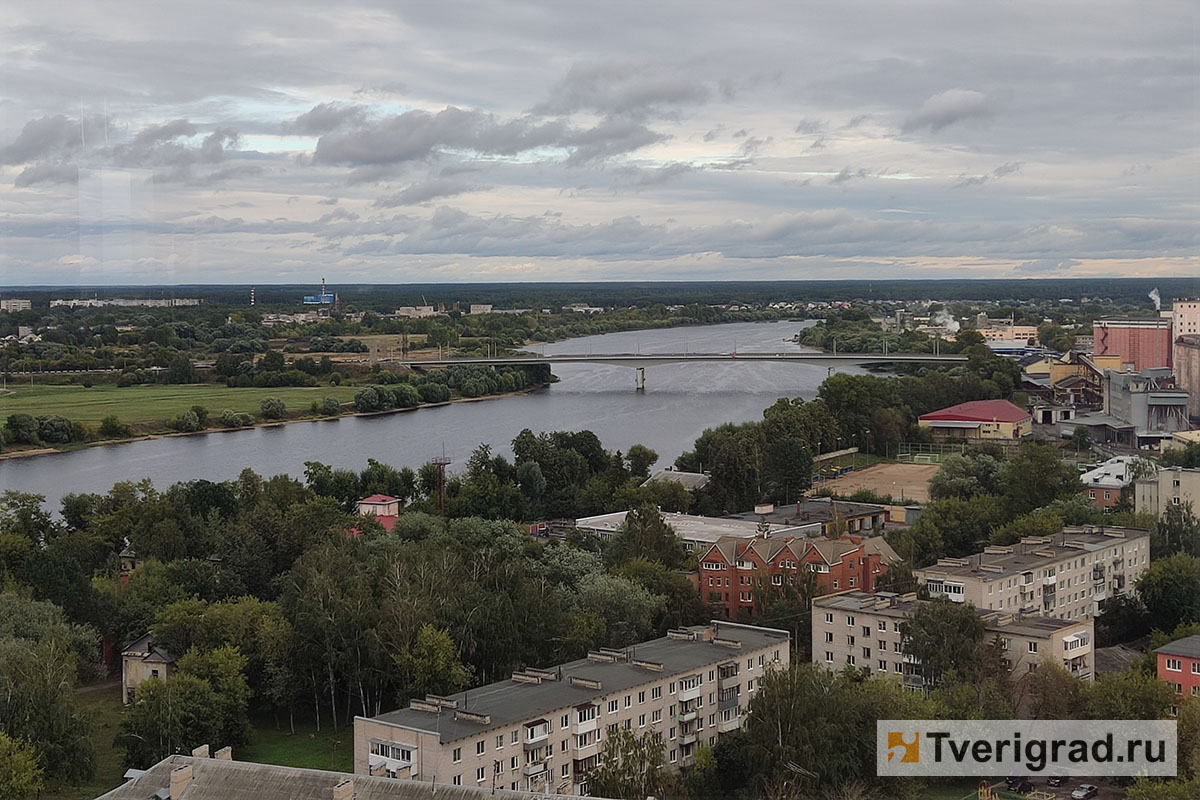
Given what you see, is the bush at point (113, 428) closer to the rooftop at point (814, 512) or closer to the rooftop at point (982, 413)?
the rooftop at point (814, 512)

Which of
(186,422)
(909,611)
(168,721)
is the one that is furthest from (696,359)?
(168,721)

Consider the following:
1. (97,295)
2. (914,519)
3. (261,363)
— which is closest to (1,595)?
(97,295)

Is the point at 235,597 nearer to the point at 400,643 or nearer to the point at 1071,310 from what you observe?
the point at 400,643

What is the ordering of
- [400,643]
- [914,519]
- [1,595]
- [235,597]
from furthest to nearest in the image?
[914,519], [235,597], [1,595], [400,643]

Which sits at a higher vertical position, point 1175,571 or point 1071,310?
point 1071,310

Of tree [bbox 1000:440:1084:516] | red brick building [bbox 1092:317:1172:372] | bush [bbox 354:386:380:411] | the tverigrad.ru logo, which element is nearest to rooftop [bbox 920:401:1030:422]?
red brick building [bbox 1092:317:1172:372]

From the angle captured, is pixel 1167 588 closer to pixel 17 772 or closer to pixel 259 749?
pixel 259 749

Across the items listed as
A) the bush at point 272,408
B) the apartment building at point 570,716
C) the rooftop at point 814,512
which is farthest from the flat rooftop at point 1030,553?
the bush at point 272,408
